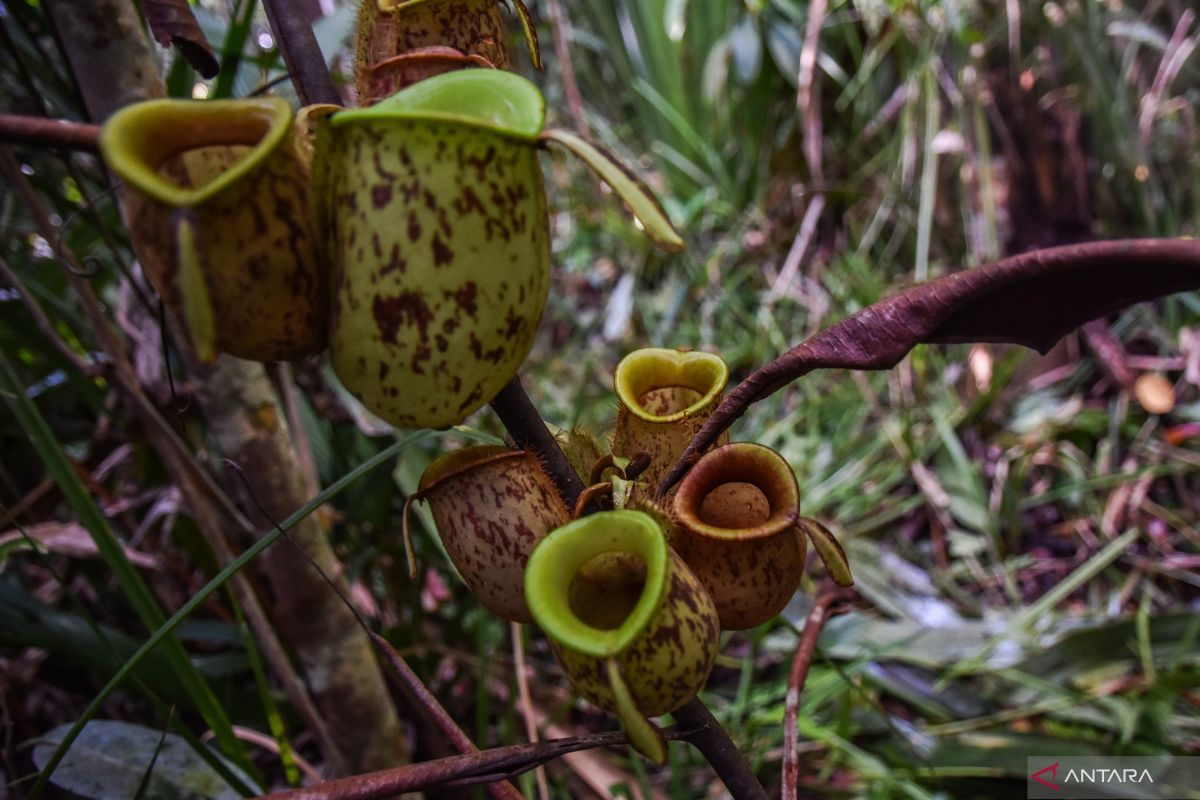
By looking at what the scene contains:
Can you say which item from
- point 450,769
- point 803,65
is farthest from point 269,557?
point 803,65

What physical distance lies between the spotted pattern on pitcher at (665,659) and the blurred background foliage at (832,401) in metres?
0.27

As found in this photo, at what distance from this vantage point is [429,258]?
0.34 m

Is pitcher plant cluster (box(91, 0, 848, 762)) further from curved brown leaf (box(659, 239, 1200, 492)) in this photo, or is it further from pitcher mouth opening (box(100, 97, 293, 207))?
curved brown leaf (box(659, 239, 1200, 492))

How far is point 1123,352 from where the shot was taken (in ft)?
7.11

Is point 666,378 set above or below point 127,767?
above

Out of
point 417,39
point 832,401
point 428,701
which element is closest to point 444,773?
point 428,701

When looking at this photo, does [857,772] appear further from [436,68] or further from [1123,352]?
[1123,352]

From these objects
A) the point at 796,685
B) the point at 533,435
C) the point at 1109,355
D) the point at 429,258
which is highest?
the point at 429,258

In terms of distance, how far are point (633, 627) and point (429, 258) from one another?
204 millimetres

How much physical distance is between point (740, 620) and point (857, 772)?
101 centimetres

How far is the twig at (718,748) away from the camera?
468 mm

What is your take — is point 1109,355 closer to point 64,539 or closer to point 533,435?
point 533,435

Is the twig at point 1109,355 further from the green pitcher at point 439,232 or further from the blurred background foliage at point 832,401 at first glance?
the green pitcher at point 439,232

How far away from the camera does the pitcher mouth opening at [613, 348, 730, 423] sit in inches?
23.6
